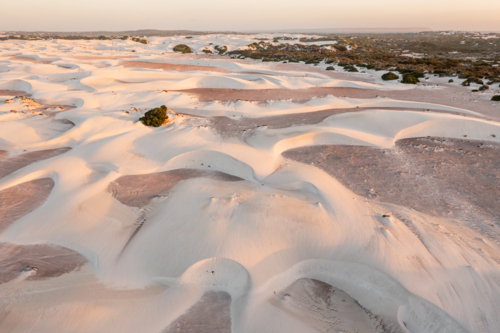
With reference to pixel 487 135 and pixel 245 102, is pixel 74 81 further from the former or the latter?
pixel 487 135

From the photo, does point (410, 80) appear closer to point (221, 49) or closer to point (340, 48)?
point (340, 48)

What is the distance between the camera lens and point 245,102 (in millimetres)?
16953

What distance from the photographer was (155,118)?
12766 millimetres

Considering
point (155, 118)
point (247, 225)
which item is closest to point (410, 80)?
point (155, 118)

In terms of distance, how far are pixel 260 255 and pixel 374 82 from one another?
23466mm

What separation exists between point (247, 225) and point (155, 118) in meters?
8.59

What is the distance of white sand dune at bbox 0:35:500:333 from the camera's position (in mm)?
5062

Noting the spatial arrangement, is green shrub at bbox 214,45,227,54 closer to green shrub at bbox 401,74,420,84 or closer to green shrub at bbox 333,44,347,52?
green shrub at bbox 333,44,347,52

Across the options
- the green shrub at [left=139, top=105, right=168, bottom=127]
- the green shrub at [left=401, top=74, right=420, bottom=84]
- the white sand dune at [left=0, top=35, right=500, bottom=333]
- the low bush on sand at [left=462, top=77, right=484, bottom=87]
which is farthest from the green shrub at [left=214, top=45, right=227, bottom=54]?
the green shrub at [left=139, top=105, right=168, bottom=127]

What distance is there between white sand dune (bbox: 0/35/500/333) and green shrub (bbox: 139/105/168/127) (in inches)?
16.0

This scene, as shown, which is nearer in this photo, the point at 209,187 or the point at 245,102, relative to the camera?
the point at 209,187

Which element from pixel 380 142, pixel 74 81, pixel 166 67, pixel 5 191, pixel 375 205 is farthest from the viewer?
pixel 166 67

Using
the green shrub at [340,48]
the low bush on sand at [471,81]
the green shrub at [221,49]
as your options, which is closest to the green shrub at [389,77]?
the low bush on sand at [471,81]

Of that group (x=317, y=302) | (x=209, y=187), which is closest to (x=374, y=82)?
(x=209, y=187)
